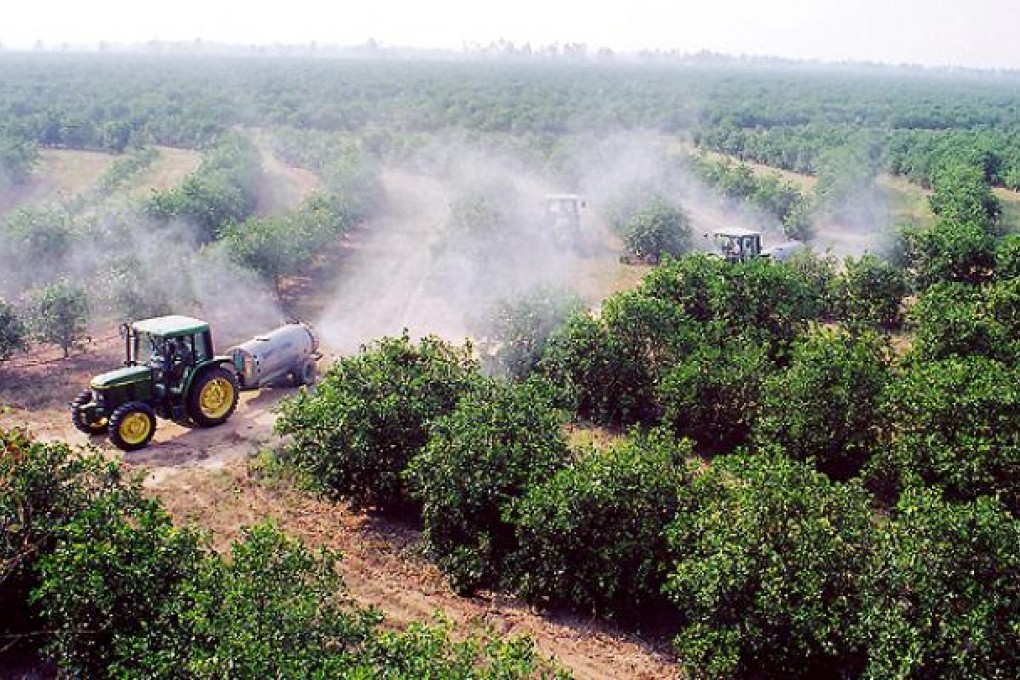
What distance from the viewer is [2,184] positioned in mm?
40094

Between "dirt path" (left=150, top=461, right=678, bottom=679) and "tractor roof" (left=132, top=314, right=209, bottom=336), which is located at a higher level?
"tractor roof" (left=132, top=314, right=209, bottom=336)

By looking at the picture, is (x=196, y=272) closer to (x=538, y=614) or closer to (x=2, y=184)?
(x=538, y=614)

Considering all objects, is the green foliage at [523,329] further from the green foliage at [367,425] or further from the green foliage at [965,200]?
the green foliage at [965,200]

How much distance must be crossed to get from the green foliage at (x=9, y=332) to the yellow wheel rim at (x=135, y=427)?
5929mm

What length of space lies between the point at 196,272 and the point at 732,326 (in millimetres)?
14522

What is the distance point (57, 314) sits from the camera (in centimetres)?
2100

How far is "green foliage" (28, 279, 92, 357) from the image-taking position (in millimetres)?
20938

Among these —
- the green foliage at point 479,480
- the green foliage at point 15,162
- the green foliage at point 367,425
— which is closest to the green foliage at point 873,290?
the green foliage at point 367,425

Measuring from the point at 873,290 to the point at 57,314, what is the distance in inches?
861

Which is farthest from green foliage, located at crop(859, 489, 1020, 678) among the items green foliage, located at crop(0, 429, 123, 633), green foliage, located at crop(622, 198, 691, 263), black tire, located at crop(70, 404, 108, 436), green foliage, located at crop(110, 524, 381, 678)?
green foliage, located at crop(622, 198, 691, 263)

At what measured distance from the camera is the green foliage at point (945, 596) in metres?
9.26

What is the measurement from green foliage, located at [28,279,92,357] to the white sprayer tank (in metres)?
4.74

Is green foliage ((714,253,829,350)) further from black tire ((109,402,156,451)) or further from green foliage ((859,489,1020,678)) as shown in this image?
black tire ((109,402,156,451))

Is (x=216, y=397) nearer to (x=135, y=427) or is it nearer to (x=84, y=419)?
(x=135, y=427)
